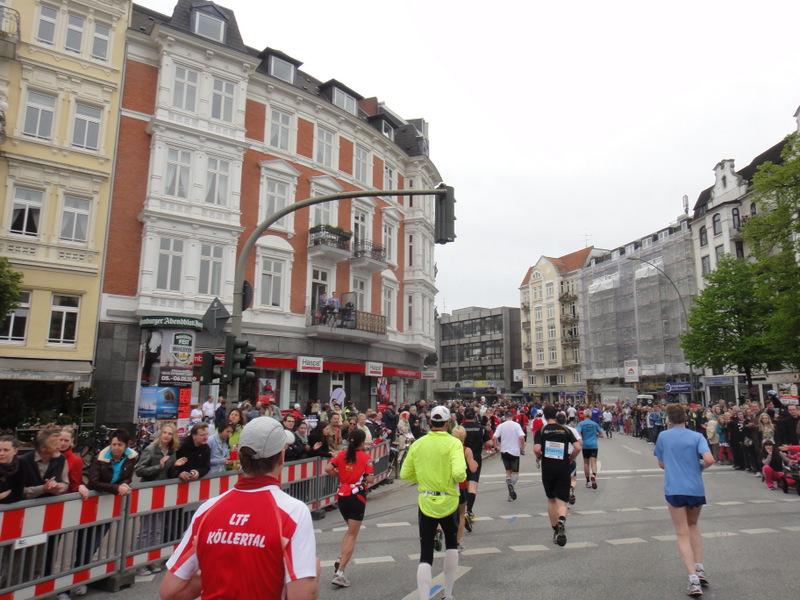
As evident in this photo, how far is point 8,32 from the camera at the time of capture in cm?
1955

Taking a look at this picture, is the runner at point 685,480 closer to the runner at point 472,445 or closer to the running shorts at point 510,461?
the runner at point 472,445

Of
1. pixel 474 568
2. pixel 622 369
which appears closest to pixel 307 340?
pixel 474 568

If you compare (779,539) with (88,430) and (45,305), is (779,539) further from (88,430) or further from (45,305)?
(45,305)

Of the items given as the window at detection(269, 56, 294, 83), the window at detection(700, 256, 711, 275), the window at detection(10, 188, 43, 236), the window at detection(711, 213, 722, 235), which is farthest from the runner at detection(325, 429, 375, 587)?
the window at detection(700, 256, 711, 275)

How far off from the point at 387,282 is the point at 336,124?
8.71 m

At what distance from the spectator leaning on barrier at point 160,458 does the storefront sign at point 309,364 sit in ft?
56.8

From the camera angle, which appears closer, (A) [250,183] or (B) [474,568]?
(B) [474,568]

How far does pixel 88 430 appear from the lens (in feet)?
59.5

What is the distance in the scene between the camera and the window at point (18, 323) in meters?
18.8

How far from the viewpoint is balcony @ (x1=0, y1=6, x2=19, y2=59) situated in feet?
63.6

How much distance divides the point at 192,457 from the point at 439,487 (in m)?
3.55

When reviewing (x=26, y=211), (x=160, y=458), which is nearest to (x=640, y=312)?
(x=26, y=211)

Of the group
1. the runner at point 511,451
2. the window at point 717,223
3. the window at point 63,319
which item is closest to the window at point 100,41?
the window at point 63,319

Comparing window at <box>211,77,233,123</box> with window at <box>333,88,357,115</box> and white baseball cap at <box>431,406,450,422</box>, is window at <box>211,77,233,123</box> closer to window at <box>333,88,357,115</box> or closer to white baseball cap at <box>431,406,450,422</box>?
window at <box>333,88,357,115</box>
